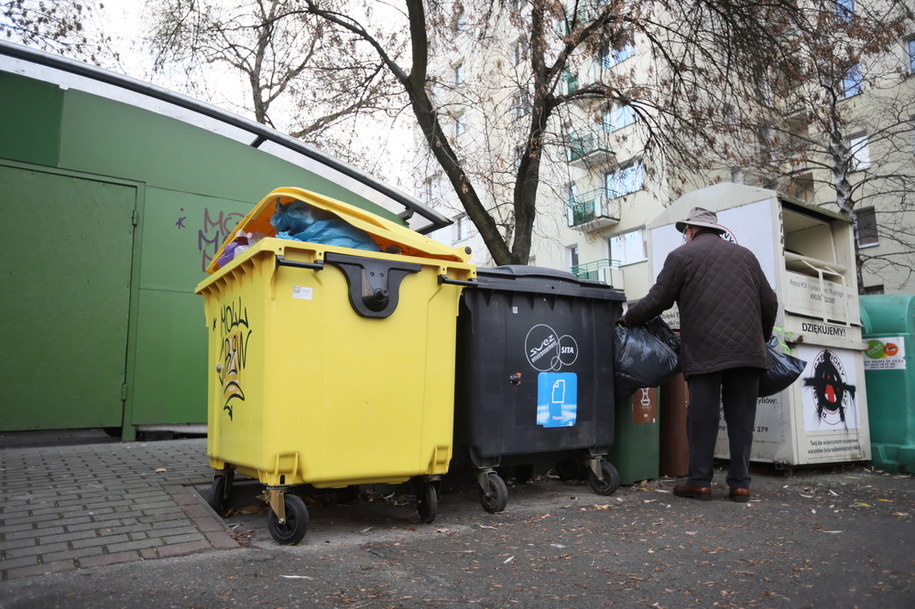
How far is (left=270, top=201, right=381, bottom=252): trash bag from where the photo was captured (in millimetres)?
3451

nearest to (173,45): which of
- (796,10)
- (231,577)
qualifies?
(796,10)

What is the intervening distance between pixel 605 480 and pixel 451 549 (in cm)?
160

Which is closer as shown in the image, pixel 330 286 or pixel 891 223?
pixel 330 286

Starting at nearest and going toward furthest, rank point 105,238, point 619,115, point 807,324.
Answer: point 807,324
point 105,238
point 619,115

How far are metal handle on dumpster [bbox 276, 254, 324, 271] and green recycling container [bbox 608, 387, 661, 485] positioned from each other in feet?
7.91

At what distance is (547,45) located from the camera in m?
8.27

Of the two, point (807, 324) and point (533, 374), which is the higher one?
point (807, 324)

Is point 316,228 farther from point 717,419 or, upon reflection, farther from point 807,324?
point 807,324

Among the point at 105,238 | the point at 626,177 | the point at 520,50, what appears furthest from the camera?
the point at 626,177

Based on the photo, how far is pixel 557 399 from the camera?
4082mm

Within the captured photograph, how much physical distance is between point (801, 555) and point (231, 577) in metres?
2.41

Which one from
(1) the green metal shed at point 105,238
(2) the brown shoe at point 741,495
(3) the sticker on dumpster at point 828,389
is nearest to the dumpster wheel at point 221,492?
(1) the green metal shed at point 105,238

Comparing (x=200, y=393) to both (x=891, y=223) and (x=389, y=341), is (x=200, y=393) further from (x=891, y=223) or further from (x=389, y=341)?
(x=891, y=223)

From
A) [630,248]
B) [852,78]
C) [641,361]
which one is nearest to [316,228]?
[641,361]
